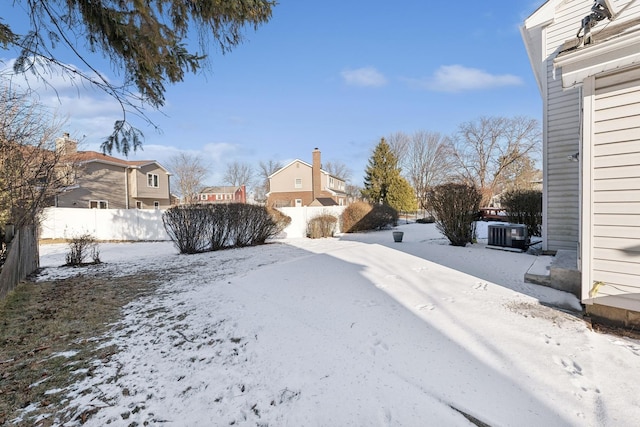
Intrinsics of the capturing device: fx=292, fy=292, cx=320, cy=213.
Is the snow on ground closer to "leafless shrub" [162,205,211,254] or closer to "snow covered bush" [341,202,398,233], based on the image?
"leafless shrub" [162,205,211,254]

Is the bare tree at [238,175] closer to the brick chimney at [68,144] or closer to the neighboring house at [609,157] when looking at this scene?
the brick chimney at [68,144]

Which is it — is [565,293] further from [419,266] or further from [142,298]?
[142,298]

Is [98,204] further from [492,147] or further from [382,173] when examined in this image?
[492,147]

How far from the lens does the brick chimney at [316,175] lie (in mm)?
32812

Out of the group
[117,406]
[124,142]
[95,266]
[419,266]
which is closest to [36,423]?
[117,406]

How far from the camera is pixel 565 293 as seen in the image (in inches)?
176

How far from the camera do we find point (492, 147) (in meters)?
33.6

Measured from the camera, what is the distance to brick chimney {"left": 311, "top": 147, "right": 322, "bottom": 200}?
1292 inches

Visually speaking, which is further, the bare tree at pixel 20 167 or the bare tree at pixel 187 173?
the bare tree at pixel 187 173

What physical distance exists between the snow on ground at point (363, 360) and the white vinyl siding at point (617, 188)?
2.06 feet

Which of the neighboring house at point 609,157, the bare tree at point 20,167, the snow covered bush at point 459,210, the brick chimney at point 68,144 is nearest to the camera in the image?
the neighboring house at point 609,157

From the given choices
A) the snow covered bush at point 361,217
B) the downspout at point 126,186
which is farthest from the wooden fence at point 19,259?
the downspout at point 126,186

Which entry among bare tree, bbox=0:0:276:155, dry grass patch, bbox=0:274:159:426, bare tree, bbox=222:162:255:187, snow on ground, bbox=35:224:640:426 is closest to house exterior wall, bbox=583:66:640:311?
snow on ground, bbox=35:224:640:426

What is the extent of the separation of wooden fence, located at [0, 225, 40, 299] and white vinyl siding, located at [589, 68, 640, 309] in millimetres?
Answer: 8611
